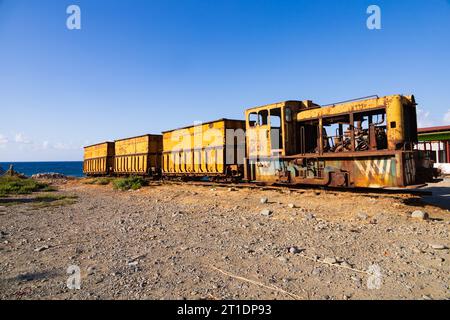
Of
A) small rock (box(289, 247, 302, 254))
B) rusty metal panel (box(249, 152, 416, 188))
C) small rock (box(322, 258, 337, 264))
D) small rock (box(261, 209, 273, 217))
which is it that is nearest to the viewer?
small rock (box(322, 258, 337, 264))

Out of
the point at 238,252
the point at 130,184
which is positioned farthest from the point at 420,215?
the point at 130,184

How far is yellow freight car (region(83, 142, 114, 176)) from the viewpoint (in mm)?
27844

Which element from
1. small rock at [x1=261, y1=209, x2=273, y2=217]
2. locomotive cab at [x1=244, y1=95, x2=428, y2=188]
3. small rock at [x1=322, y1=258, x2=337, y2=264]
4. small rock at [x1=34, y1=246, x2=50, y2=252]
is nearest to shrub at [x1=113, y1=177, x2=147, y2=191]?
locomotive cab at [x1=244, y1=95, x2=428, y2=188]

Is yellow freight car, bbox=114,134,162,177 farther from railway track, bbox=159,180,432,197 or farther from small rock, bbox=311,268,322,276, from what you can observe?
small rock, bbox=311,268,322,276

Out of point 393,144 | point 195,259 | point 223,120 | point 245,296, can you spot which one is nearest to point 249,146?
point 223,120

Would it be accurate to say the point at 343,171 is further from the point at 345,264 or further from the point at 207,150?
the point at 207,150

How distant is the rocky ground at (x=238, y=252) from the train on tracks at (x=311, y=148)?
3.78 feet

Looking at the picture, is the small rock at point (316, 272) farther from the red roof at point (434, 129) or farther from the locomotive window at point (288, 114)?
the red roof at point (434, 129)

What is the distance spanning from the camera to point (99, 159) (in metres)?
29.3

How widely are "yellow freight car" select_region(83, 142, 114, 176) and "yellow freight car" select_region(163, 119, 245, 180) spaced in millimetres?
10858
